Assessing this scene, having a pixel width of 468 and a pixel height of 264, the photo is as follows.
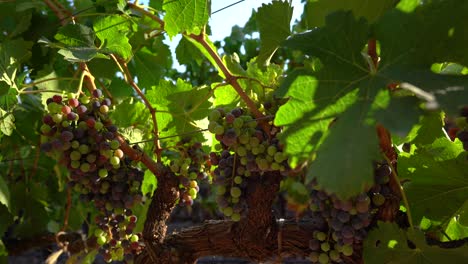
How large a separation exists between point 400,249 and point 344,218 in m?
0.18

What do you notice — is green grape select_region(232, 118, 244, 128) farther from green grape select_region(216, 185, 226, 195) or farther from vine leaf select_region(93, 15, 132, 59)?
vine leaf select_region(93, 15, 132, 59)

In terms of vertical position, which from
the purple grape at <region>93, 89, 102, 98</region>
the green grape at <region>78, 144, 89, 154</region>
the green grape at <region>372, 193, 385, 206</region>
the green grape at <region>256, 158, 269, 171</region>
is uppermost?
the purple grape at <region>93, 89, 102, 98</region>

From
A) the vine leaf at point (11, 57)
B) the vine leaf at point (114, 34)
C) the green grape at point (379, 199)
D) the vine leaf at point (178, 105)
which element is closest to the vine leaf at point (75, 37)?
the vine leaf at point (114, 34)

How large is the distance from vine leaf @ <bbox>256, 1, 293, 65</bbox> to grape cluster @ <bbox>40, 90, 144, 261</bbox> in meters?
0.55

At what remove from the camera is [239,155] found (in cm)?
155

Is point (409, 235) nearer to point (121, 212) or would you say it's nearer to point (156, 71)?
point (121, 212)

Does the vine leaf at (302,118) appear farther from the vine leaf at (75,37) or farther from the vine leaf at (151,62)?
the vine leaf at (151,62)

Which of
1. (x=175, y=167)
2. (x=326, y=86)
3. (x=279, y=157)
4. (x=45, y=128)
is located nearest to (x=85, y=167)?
(x=45, y=128)

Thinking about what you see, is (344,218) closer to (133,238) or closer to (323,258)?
(323,258)

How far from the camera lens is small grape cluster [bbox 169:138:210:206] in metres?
1.91

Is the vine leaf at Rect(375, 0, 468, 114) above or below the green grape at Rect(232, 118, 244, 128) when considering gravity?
above

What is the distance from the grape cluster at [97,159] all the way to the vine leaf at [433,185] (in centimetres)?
88

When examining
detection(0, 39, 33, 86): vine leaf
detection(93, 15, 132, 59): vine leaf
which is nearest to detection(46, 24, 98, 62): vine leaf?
detection(93, 15, 132, 59): vine leaf

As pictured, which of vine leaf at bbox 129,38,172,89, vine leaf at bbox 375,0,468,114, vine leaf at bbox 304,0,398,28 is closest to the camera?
vine leaf at bbox 375,0,468,114
